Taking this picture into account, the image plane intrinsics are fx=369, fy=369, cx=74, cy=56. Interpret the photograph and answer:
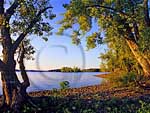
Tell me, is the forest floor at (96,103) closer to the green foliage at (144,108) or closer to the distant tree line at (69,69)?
the green foliage at (144,108)

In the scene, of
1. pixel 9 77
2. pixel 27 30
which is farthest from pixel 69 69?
pixel 27 30

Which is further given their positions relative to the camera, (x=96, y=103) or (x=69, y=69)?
(x=69, y=69)

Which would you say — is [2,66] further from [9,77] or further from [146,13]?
[146,13]

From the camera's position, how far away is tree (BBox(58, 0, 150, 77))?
1966cm

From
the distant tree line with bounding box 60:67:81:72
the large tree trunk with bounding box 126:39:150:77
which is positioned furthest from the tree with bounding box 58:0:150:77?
the distant tree line with bounding box 60:67:81:72

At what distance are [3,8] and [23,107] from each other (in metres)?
4.58

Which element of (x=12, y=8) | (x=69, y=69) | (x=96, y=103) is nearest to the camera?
(x=12, y=8)

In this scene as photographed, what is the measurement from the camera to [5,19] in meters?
15.7

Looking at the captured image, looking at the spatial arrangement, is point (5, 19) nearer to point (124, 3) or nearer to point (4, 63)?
point (4, 63)

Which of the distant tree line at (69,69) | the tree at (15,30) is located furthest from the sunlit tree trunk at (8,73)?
the distant tree line at (69,69)

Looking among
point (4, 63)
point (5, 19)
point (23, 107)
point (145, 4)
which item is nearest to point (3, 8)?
point (5, 19)

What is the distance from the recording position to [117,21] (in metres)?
21.5

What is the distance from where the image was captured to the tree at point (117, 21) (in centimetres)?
1966

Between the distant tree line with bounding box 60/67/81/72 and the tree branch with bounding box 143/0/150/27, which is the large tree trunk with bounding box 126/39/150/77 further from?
the distant tree line with bounding box 60/67/81/72
